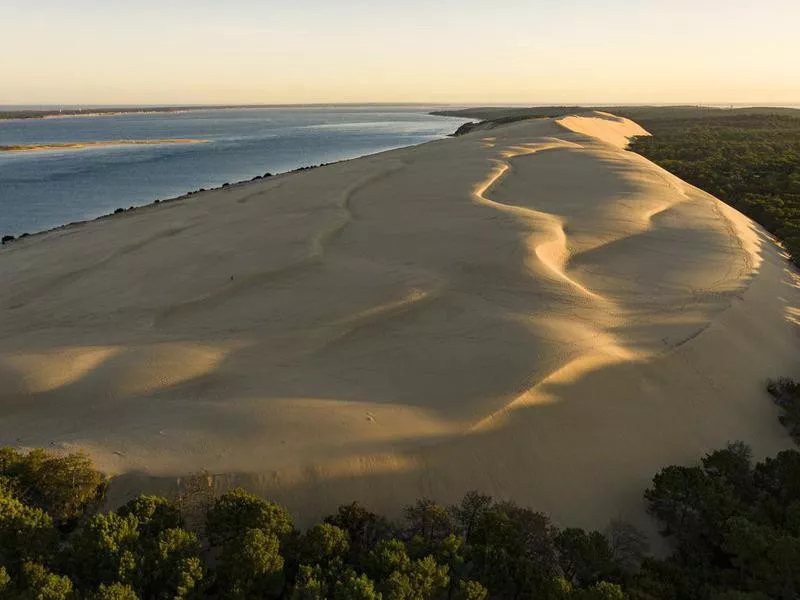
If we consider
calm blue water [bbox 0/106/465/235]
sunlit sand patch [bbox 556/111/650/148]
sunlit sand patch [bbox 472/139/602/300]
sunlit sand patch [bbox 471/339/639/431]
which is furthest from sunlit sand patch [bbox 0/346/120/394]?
sunlit sand patch [bbox 556/111/650/148]

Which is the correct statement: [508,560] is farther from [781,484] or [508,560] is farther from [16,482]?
[16,482]

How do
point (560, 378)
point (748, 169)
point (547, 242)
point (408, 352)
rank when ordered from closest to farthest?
point (560, 378) → point (408, 352) → point (547, 242) → point (748, 169)

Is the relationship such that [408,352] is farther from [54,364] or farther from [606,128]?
[606,128]

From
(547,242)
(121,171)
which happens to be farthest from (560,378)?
(121,171)

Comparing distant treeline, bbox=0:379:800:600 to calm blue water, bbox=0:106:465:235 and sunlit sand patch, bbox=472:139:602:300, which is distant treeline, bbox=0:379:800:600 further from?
calm blue water, bbox=0:106:465:235

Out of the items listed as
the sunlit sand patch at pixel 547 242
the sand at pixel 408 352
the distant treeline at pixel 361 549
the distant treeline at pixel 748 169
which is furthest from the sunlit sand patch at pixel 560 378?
the distant treeline at pixel 748 169

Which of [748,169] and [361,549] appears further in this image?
[748,169]
